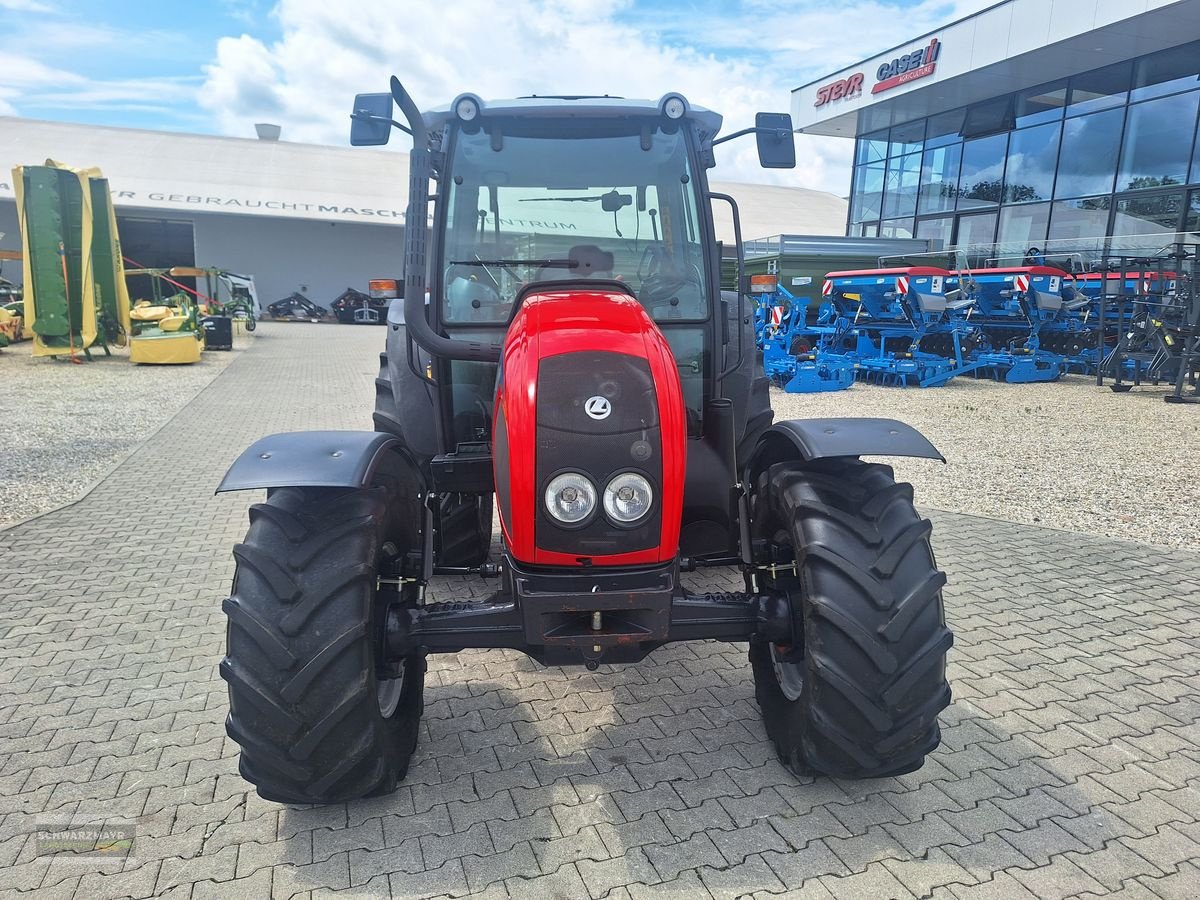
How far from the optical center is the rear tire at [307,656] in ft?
7.18

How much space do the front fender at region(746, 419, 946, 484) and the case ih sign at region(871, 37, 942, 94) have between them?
686 inches

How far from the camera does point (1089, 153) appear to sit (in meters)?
15.9

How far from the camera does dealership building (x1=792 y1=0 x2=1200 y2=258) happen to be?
14.2 metres

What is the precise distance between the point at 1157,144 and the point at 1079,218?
178 cm

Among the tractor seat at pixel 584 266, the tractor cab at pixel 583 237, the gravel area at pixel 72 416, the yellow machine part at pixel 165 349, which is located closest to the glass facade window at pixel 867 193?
the gravel area at pixel 72 416

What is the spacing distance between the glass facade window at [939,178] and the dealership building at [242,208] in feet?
A: 34.5

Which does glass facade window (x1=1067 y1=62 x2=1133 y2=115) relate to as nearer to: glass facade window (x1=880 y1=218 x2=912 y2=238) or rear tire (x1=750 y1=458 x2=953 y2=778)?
glass facade window (x1=880 y1=218 x2=912 y2=238)

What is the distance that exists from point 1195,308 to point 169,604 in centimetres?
1204

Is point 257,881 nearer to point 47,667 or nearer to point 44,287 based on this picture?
point 47,667

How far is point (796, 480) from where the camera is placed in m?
2.62

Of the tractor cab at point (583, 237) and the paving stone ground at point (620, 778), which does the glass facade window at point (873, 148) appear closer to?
the paving stone ground at point (620, 778)

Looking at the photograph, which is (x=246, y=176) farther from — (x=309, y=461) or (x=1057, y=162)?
(x=309, y=461)

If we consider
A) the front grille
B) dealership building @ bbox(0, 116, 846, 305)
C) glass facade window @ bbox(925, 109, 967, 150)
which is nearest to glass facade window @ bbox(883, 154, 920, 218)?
glass facade window @ bbox(925, 109, 967, 150)

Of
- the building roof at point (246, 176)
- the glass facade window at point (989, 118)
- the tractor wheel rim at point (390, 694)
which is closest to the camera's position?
the tractor wheel rim at point (390, 694)
